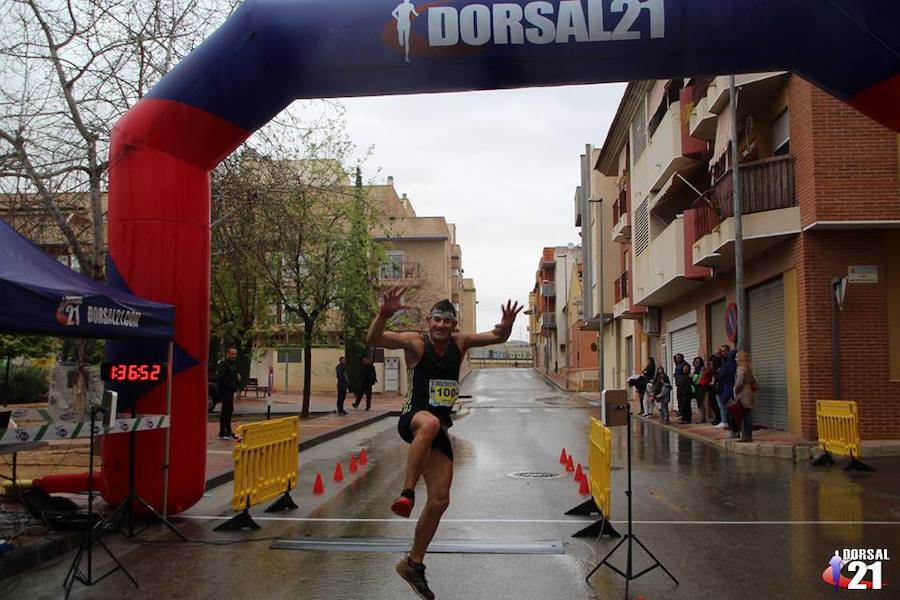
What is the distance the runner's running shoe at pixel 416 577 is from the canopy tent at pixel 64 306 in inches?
138

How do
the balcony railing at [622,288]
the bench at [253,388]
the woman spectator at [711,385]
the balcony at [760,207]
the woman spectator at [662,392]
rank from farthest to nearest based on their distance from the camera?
1. the bench at [253,388]
2. the balcony railing at [622,288]
3. the woman spectator at [662,392]
4. the woman spectator at [711,385]
5. the balcony at [760,207]

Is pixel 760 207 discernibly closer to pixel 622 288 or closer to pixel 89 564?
pixel 89 564

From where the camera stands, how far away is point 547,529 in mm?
7910

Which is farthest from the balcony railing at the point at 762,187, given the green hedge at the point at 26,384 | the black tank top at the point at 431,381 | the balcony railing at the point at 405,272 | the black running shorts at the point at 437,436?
the balcony railing at the point at 405,272

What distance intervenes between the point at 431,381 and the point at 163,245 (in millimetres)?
4173

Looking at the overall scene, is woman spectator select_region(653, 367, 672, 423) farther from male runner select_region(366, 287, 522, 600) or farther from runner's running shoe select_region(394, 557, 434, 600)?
runner's running shoe select_region(394, 557, 434, 600)

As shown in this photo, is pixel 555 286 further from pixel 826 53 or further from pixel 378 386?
pixel 826 53

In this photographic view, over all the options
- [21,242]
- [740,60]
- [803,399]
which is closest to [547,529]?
[740,60]

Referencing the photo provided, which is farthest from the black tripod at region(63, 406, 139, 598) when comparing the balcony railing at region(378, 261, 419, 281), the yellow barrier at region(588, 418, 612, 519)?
the balcony railing at region(378, 261, 419, 281)

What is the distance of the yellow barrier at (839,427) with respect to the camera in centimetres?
1184

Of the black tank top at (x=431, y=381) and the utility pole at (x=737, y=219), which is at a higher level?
the utility pole at (x=737, y=219)

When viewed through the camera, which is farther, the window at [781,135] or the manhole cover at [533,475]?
the window at [781,135]

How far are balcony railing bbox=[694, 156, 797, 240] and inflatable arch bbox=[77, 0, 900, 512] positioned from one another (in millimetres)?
8749

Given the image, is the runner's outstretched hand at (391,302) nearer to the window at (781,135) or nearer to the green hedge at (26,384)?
the window at (781,135)
